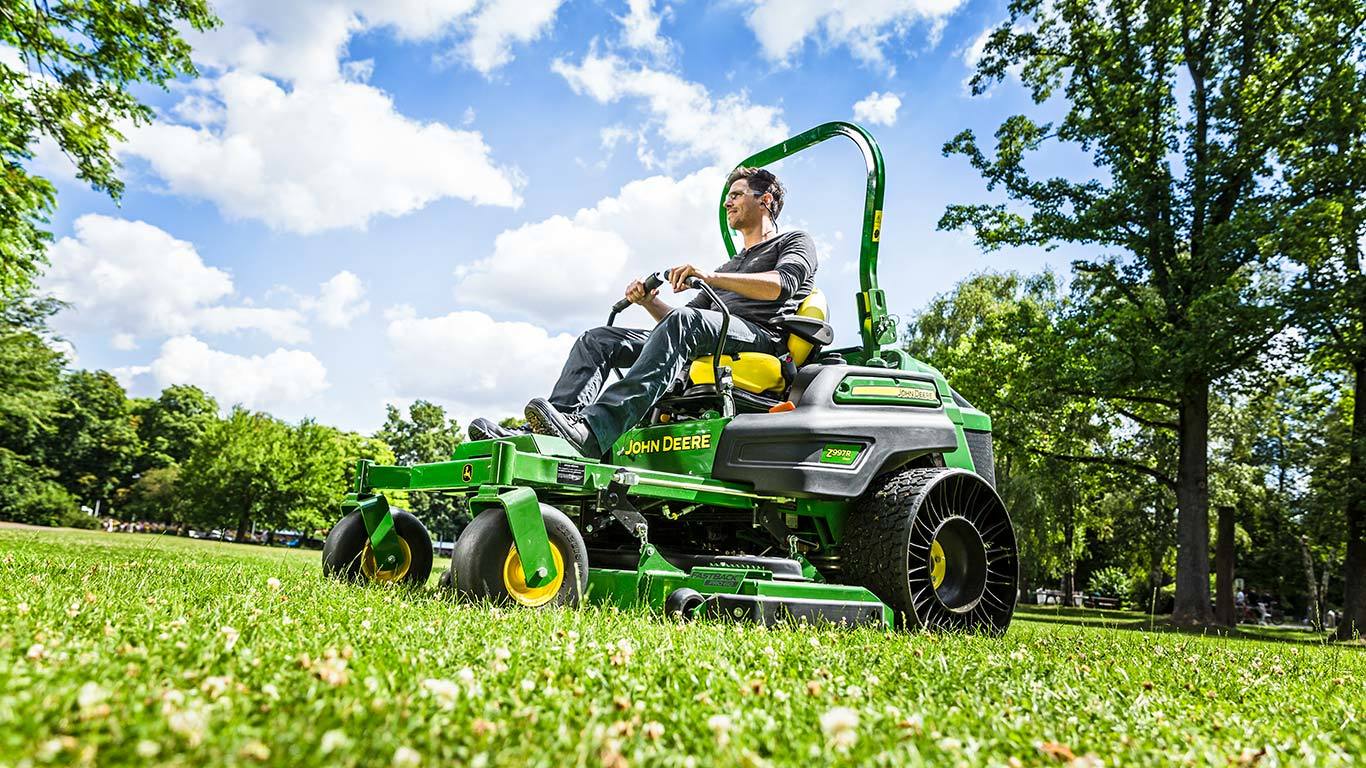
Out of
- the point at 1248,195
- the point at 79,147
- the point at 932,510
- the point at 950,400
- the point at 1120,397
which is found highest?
the point at 1248,195

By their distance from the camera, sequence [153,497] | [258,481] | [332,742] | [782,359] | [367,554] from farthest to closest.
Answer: [153,497]
[258,481]
[782,359]
[367,554]
[332,742]

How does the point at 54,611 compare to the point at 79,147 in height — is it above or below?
below

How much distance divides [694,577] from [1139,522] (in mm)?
36522

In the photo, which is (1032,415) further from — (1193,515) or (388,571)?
(388,571)

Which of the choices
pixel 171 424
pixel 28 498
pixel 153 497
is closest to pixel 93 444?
pixel 171 424

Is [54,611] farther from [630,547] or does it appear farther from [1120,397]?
[1120,397]

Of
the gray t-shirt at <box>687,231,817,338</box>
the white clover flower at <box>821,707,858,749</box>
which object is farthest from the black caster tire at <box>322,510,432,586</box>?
the white clover flower at <box>821,707,858,749</box>

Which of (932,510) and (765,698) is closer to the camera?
(765,698)

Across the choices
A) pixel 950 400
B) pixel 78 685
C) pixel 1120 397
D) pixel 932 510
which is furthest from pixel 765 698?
pixel 1120 397

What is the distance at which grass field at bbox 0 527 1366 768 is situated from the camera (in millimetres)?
1595

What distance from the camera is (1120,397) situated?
1756 cm

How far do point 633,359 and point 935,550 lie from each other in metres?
2.20

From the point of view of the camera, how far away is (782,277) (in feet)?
18.3

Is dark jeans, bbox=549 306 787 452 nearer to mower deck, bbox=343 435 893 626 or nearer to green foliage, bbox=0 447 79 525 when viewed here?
mower deck, bbox=343 435 893 626
